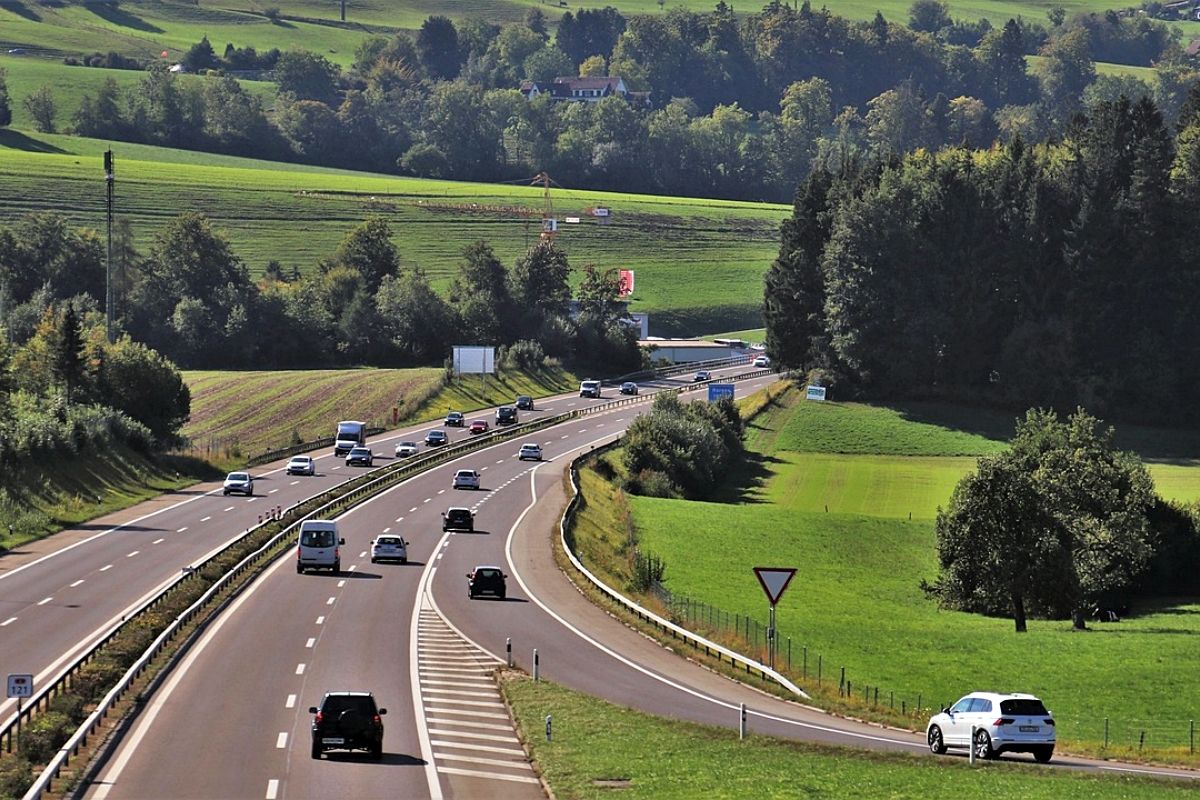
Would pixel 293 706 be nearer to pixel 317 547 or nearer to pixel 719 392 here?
pixel 317 547

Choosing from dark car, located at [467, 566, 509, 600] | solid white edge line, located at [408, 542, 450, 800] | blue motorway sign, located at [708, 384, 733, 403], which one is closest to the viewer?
solid white edge line, located at [408, 542, 450, 800]

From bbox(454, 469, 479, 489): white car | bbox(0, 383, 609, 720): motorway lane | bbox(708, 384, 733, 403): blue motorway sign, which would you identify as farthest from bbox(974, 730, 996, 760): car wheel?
bbox(708, 384, 733, 403): blue motorway sign

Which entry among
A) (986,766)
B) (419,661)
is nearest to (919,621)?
(419,661)

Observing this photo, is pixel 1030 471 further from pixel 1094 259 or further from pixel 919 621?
pixel 1094 259

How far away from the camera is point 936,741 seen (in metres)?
40.0

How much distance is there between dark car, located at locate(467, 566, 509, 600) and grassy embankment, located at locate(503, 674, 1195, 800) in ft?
70.5

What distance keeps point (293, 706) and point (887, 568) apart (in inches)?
2085

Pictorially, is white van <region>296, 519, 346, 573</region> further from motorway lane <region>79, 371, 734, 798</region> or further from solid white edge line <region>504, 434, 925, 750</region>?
solid white edge line <region>504, 434, 925, 750</region>

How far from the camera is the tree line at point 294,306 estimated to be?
181125 millimetres

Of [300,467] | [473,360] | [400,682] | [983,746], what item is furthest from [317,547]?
[473,360]

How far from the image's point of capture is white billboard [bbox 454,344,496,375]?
163125 mm

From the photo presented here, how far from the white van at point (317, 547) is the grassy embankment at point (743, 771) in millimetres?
27110

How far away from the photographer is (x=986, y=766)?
36.7 metres

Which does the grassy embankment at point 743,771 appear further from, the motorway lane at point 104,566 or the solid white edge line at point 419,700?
Result: the motorway lane at point 104,566
